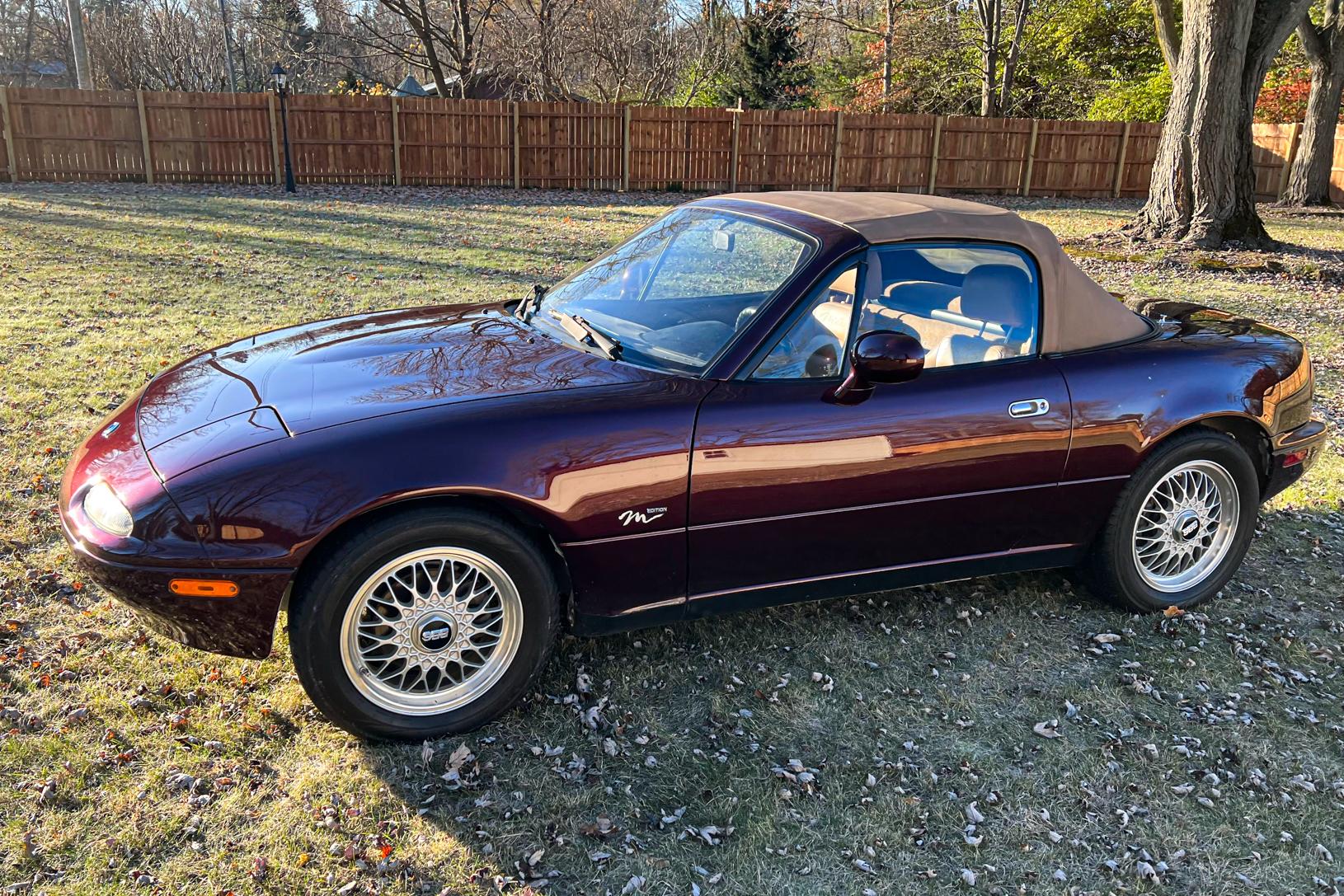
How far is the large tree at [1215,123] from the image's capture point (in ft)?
40.9

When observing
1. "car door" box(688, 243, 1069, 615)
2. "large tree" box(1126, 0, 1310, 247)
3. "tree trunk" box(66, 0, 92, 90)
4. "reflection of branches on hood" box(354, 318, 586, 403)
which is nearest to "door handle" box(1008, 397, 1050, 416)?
"car door" box(688, 243, 1069, 615)

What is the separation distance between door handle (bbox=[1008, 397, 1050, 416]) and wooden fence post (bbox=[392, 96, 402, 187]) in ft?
64.2

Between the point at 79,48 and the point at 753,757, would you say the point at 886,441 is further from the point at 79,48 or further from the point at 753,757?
the point at 79,48

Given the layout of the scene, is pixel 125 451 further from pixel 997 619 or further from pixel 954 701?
pixel 997 619

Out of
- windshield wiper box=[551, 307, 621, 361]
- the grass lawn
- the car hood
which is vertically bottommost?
the grass lawn

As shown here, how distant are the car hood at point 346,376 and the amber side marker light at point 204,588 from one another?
1.15ft

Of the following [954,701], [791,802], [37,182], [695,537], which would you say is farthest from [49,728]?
[37,182]

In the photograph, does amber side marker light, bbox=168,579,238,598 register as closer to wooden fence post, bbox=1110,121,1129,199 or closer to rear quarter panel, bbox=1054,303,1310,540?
rear quarter panel, bbox=1054,303,1310,540

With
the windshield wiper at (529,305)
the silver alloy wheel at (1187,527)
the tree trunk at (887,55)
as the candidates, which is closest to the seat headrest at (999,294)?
the silver alloy wheel at (1187,527)

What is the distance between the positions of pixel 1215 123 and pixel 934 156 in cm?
1091

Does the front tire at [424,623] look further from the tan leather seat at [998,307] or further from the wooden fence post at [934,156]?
the wooden fence post at [934,156]

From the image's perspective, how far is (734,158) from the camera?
2247cm

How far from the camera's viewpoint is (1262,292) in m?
11.1

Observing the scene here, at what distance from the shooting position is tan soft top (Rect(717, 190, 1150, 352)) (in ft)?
11.6
